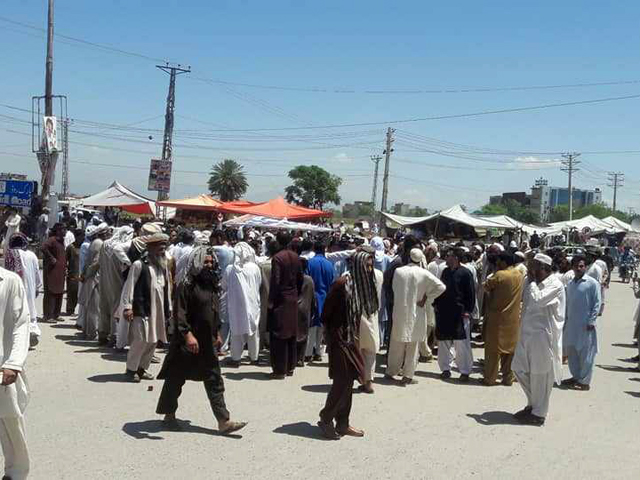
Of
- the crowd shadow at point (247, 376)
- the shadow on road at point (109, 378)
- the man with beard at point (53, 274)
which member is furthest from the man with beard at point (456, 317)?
the man with beard at point (53, 274)

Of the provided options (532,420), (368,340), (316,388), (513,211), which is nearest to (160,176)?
(316,388)

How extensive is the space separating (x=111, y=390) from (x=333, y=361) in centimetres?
267

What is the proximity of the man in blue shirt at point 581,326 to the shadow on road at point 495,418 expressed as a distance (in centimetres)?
207

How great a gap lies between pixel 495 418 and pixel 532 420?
38 cm

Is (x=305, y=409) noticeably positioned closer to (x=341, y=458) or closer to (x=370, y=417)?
(x=370, y=417)

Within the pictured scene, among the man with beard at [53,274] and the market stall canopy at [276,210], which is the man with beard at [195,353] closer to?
the man with beard at [53,274]

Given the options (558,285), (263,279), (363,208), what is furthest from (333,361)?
(363,208)

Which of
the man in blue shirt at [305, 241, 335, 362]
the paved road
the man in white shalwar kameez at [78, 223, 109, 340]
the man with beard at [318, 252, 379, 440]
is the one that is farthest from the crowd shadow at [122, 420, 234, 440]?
the man in white shalwar kameez at [78, 223, 109, 340]

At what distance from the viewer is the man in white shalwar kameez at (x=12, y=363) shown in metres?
3.92

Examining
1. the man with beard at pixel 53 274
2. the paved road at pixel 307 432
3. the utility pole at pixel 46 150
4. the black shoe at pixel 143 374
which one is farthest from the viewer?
the utility pole at pixel 46 150

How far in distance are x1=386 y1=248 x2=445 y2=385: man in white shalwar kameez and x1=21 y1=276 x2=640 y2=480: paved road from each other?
46 centimetres

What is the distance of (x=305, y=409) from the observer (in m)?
6.87

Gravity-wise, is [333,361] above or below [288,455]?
above

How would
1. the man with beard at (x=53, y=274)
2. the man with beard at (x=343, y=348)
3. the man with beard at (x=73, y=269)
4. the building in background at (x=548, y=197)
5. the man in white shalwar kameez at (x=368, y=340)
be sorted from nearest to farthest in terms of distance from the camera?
the man with beard at (x=343, y=348)
the man in white shalwar kameez at (x=368, y=340)
the man with beard at (x=53, y=274)
the man with beard at (x=73, y=269)
the building in background at (x=548, y=197)
